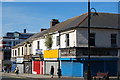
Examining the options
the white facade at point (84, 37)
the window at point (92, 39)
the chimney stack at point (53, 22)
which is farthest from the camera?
the chimney stack at point (53, 22)

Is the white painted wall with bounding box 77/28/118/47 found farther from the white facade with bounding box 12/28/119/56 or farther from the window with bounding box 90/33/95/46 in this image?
the window with bounding box 90/33/95/46

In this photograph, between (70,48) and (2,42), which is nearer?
(70,48)

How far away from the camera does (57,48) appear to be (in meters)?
36.2

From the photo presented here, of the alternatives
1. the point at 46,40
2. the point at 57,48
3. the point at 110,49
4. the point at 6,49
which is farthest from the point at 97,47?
the point at 6,49

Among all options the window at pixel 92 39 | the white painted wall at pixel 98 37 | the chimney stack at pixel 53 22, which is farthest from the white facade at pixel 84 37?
the chimney stack at pixel 53 22

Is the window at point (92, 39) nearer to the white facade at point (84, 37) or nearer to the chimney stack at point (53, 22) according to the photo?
the white facade at point (84, 37)

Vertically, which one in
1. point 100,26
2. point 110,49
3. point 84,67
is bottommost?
point 84,67

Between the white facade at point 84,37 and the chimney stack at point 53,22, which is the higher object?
the chimney stack at point 53,22

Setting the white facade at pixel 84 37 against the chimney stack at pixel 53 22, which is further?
the chimney stack at pixel 53 22

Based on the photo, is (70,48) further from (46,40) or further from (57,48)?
(46,40)

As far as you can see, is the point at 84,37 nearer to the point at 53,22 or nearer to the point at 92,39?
the point at 92,39

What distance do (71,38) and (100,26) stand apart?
4.04 meters

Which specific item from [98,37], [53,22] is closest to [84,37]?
[98,37]

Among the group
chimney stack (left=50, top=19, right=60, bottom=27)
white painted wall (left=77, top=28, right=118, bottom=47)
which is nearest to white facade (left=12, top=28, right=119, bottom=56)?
white painted wall (left=77, top=28, right=118, bottom=47)
